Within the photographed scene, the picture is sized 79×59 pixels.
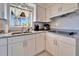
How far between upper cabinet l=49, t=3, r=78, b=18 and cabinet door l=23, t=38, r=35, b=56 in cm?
58

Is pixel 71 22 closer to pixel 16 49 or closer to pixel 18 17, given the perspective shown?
pixel 18 17

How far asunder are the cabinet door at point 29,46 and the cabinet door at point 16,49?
9 cm

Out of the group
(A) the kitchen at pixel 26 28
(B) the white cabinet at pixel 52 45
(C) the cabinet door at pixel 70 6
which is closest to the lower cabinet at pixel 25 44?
(A) the kitchen at pixel 26 28

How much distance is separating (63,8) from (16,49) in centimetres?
93

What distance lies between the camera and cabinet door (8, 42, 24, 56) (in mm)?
1459

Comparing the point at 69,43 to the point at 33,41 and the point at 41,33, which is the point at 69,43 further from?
the point at 41,33

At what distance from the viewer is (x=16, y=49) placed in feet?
5.16

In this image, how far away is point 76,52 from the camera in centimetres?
125

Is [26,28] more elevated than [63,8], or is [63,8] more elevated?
[63,8]

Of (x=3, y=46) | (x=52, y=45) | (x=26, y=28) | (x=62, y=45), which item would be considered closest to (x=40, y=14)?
(x=26, y=28)

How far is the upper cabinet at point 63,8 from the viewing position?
1.36 metres

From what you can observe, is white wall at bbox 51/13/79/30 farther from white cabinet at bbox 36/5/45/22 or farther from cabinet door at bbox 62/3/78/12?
white cabinet at bbox 36/5/45/22

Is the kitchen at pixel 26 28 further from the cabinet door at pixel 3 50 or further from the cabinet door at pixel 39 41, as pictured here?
the cabinet door at pixel 39 41

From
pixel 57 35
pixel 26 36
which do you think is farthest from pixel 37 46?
pixel 57 35
